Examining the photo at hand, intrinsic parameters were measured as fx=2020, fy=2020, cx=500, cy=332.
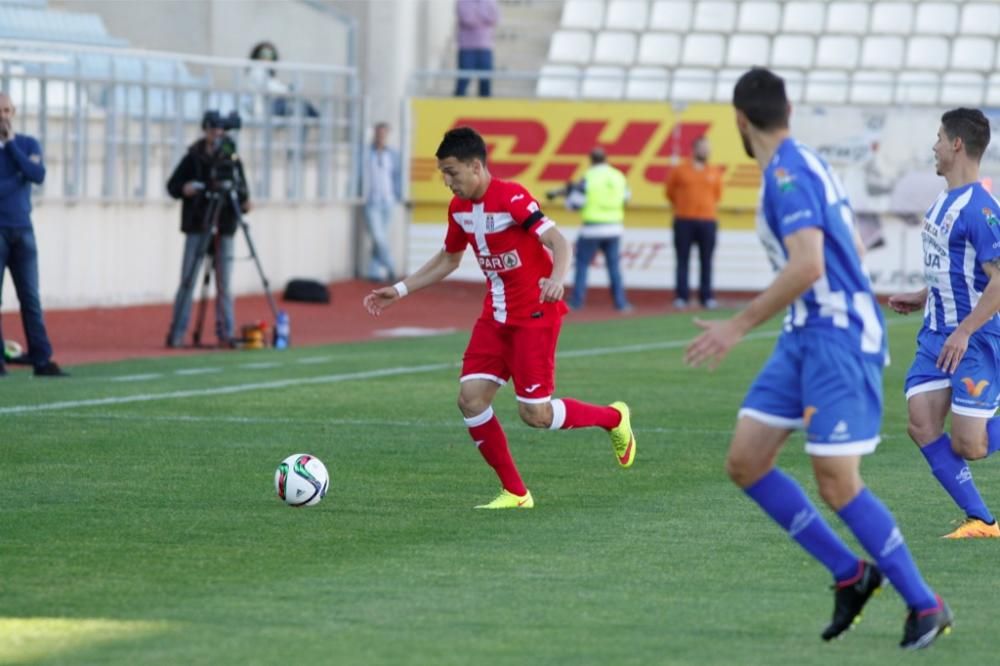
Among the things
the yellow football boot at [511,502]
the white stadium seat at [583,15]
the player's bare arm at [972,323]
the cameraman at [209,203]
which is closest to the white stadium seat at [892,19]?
the white stadium seat at [583,15]

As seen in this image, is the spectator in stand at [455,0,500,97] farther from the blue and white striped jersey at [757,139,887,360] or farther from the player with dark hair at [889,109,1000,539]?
the blue and white striped jersey at [757,139,887,360]

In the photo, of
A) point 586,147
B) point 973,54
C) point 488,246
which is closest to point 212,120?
point 488,246

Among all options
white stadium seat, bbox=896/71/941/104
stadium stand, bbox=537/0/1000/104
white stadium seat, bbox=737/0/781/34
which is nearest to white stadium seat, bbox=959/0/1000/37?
stadium stand, bbox=537/0/1000/104

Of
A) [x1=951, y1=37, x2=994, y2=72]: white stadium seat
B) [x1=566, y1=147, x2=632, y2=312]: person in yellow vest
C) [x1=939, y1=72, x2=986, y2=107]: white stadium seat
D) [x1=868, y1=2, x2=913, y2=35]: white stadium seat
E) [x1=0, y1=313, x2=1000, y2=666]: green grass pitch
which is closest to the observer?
[x1=0, y1=313, x2=1000, y2=666]: green grass pitch

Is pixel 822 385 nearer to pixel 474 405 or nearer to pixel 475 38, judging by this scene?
pixel 474 405

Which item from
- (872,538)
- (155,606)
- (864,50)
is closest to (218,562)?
(155,606)

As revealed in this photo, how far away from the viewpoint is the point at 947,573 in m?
8.05

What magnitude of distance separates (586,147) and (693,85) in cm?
323

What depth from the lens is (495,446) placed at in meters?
9.73

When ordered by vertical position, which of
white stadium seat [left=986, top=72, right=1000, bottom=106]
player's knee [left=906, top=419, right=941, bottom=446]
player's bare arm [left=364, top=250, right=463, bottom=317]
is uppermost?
white stadium seat [left=986, top=72, right=1000, bottom=106]

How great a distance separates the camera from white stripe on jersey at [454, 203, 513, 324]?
31.9 ft

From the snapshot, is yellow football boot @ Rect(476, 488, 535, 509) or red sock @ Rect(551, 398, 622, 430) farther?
red sock @ Rect(551, 398, 622, 430)

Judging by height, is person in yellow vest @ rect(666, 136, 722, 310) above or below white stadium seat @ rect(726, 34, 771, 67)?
below

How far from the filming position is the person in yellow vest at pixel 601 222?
27.5m
